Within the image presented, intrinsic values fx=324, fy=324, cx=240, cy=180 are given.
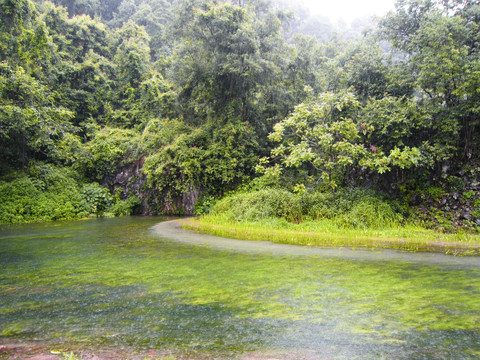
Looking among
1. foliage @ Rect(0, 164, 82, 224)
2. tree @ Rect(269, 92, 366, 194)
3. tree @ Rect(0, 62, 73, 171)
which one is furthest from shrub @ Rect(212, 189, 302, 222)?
tree @ Rect(0, 62, 73, 171)

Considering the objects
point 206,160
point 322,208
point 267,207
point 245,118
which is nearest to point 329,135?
point 322,208

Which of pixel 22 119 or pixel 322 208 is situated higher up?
pixel 22 119

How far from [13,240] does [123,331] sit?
8.05m

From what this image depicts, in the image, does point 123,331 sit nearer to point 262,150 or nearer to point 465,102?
point 465,102

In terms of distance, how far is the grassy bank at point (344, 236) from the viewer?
7230 mm

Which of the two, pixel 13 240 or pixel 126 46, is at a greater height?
pixel 126 46

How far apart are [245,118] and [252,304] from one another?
14619 millimetres

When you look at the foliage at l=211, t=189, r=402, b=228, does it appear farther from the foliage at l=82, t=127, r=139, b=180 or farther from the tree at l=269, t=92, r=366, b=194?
the foliage at l=82, t=127, r=139, b=180

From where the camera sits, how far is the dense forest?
10.8m

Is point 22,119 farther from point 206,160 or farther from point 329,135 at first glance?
point 329,135

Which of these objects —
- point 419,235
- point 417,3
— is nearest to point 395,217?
point 419,235

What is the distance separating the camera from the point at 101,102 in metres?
24.8

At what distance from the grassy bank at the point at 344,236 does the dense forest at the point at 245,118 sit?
3.32ft

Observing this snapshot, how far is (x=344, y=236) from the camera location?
8359 millimetres
